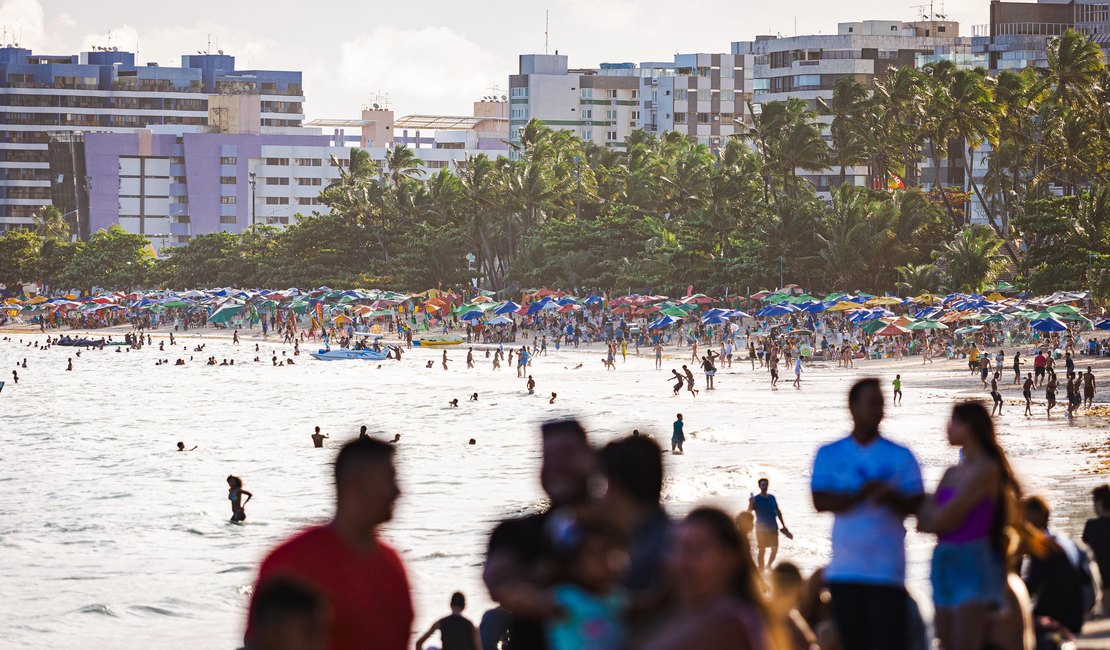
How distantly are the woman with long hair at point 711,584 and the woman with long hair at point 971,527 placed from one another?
2.24 m

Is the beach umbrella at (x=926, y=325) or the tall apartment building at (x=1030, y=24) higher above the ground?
the tall apartment building at (x=1030, y=24)

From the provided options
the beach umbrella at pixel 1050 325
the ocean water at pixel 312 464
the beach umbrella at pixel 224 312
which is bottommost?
the ocean water at pixel 312 464

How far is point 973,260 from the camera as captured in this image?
6181 cm

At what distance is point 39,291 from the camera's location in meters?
130

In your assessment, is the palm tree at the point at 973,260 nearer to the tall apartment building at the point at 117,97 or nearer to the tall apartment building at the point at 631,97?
the tall apartment building at the point at 631,97

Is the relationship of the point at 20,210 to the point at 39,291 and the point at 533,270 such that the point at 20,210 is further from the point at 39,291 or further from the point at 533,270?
the point at 533,270

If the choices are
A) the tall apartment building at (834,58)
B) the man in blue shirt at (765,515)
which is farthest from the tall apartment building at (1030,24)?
the man in blue shirt at (765,515)

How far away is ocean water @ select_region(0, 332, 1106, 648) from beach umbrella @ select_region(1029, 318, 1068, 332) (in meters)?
3.27

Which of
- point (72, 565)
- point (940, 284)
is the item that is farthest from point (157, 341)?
point (72, 565)

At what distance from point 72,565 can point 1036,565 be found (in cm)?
1554

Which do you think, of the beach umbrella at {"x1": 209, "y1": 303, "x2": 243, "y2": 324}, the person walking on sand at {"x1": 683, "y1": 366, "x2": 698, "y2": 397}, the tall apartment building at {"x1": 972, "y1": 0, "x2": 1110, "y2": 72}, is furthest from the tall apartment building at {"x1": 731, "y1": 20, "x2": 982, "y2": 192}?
the person walking on sand at {"x1": 683, "y1": 366, "x2": 698, "y2": 397}

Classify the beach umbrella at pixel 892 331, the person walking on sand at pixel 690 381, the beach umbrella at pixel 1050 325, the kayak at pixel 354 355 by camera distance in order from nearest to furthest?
the person walking on sand at pixel 690 381
the beach umbrella at pixel 1050 325
the beach umbrella at pixel 892 331
the kayak at pixel 354 355

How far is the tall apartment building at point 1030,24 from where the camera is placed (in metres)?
102

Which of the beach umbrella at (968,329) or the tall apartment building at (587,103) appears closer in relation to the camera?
the beach umbrella at (968,329)
